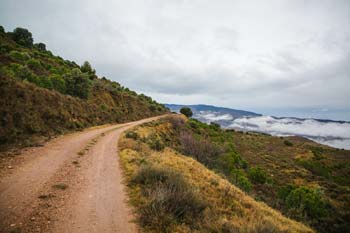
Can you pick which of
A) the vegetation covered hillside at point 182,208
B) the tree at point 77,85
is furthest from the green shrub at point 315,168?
the tree at point 77,85

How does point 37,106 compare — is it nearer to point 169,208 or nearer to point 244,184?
point 169,208

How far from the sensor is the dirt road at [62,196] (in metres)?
4.34

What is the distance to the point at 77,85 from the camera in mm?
26625

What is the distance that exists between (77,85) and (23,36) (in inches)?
1354

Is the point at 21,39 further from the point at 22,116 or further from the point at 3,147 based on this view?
the point at 3,147

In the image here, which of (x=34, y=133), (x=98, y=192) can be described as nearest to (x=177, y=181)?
(x=98, y=192)

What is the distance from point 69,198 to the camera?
219 inches

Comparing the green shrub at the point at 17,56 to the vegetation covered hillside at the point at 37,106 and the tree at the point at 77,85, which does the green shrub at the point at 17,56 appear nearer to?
the vegetation covered hillside at the point at 37,106

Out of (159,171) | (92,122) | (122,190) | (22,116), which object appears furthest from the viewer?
(92,122)

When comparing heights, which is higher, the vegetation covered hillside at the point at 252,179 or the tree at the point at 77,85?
the tree at the point at 77,85

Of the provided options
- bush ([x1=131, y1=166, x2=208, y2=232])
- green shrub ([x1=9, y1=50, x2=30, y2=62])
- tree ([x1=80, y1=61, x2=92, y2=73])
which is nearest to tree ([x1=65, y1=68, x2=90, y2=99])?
green shrub ([x1=9, y1=50, x2=30, y2=62])

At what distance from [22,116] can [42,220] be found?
10.4 metres

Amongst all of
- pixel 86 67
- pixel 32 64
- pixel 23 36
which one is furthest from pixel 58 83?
pixel 23 36

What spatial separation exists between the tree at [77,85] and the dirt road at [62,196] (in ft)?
63.6
